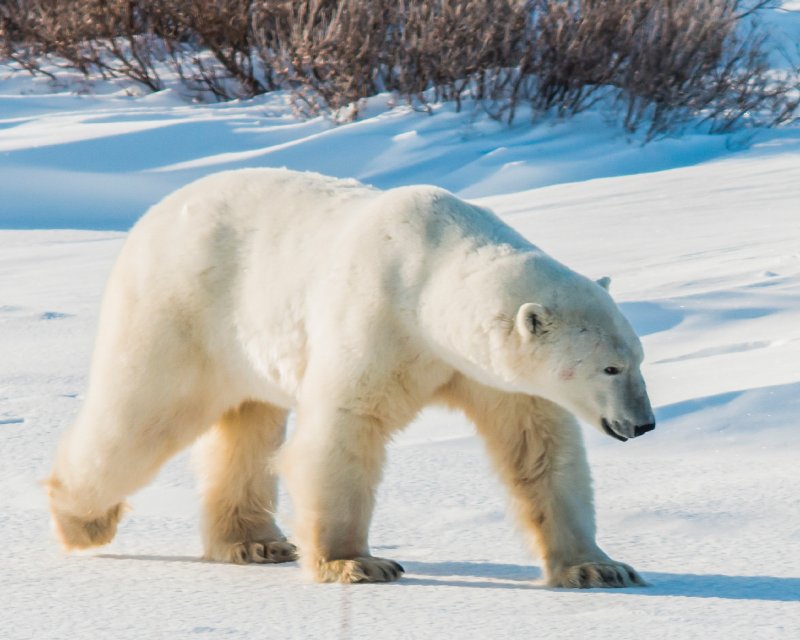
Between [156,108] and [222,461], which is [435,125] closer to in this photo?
[156,108]

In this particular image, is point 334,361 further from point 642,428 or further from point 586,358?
point 642,428

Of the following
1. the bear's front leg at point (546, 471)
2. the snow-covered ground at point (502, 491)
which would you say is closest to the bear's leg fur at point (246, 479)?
the snow-covered ground at point (502, 491)

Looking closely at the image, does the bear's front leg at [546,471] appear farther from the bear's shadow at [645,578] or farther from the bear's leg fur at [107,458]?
the bear's leg fur at [107,458]

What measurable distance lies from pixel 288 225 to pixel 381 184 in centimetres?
692

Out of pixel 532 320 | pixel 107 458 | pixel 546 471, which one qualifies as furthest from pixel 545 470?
pixel 107 458

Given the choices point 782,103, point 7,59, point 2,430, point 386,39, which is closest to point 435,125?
point 386,39

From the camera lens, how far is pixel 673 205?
8.46 m

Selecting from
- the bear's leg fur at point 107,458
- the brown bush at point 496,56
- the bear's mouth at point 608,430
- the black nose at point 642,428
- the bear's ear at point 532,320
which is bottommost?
the brown bush at point 496,56

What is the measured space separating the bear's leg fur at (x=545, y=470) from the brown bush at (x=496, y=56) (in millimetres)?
8425

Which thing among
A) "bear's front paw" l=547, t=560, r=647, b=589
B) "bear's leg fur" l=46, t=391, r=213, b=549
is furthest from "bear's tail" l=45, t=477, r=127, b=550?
"bear's front paw" l=547, t=560, r=647, b=589

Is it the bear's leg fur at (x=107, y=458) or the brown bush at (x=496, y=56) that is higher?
the bear's leg fur at (x=107, y=458)

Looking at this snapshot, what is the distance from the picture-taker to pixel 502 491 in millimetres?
2918

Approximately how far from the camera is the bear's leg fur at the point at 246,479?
3.30 meters

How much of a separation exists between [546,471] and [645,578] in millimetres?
292
